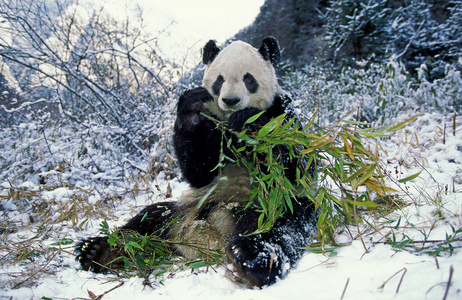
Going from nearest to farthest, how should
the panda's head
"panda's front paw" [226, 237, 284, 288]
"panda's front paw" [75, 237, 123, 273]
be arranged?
"panda's front paw" [226, 237, 284, 288]
"panda's front paw" [75, 237, 123, 273]
the panda's head

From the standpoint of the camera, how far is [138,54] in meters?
5.17

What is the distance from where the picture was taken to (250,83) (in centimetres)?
216

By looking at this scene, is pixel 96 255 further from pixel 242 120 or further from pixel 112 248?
pixel 242 120

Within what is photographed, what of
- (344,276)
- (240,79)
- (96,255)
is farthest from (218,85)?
(344,276)

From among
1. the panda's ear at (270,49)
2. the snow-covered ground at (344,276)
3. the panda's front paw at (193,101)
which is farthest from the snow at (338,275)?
the panda's ear at (270,49)

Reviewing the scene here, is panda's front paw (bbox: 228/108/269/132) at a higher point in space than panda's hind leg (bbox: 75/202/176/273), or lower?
higher

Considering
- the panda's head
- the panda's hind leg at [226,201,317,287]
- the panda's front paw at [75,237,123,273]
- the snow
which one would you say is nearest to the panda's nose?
the panda's head

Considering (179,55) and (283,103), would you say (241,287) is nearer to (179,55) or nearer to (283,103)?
(283,103)

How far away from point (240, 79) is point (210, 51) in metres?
0.48

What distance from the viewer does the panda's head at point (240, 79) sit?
200 cm

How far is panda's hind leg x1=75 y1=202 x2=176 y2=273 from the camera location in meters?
1.75

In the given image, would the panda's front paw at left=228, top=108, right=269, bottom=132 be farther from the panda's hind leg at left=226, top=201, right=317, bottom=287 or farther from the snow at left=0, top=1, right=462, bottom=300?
the snow at left=0, top=1, right=462, bottom=300

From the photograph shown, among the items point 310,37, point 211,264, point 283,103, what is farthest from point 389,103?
point 310,37

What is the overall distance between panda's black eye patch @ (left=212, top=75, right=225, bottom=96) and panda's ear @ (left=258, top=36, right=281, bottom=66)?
467 millimetres
